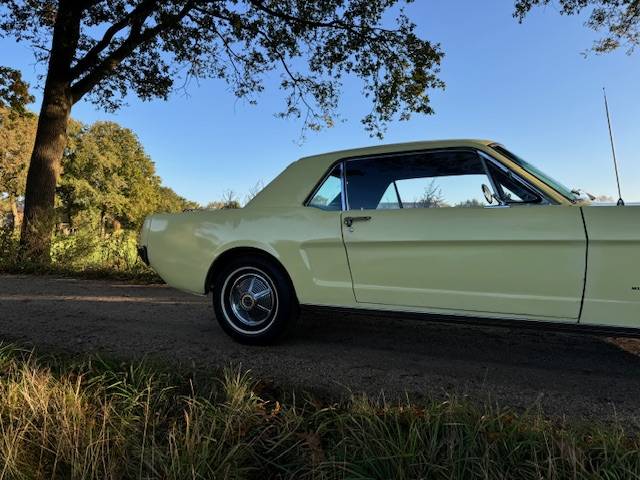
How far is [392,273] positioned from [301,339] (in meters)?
1.24

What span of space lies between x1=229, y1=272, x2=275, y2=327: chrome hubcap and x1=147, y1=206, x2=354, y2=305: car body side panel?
0.90ft

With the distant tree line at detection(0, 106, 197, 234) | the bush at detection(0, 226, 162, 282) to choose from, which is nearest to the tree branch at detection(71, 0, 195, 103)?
the bush at detection(0, 226, 162, 282)

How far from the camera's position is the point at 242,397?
8.38 ft

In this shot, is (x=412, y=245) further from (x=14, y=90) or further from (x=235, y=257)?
(x=14, y=90)

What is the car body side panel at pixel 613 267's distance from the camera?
2959 mm

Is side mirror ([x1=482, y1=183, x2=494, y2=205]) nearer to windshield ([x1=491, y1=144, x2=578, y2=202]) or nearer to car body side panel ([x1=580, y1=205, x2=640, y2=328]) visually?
windshield ([x1=491, y1=144, x2=578, y2=202])

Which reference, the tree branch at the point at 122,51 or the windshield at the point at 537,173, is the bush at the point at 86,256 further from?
the windshield at the point at 537,173

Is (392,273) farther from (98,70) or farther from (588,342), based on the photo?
(98,70)

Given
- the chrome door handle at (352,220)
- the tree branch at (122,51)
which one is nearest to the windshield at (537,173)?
the chrome door handle at (352,220)

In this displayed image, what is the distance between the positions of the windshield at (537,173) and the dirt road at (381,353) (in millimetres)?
1285

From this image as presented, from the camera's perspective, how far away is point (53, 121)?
440 inches

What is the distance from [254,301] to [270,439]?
77.6 inches

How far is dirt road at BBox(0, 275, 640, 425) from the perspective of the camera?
308cm

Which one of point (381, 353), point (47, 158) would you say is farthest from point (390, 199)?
point (47, 158)
